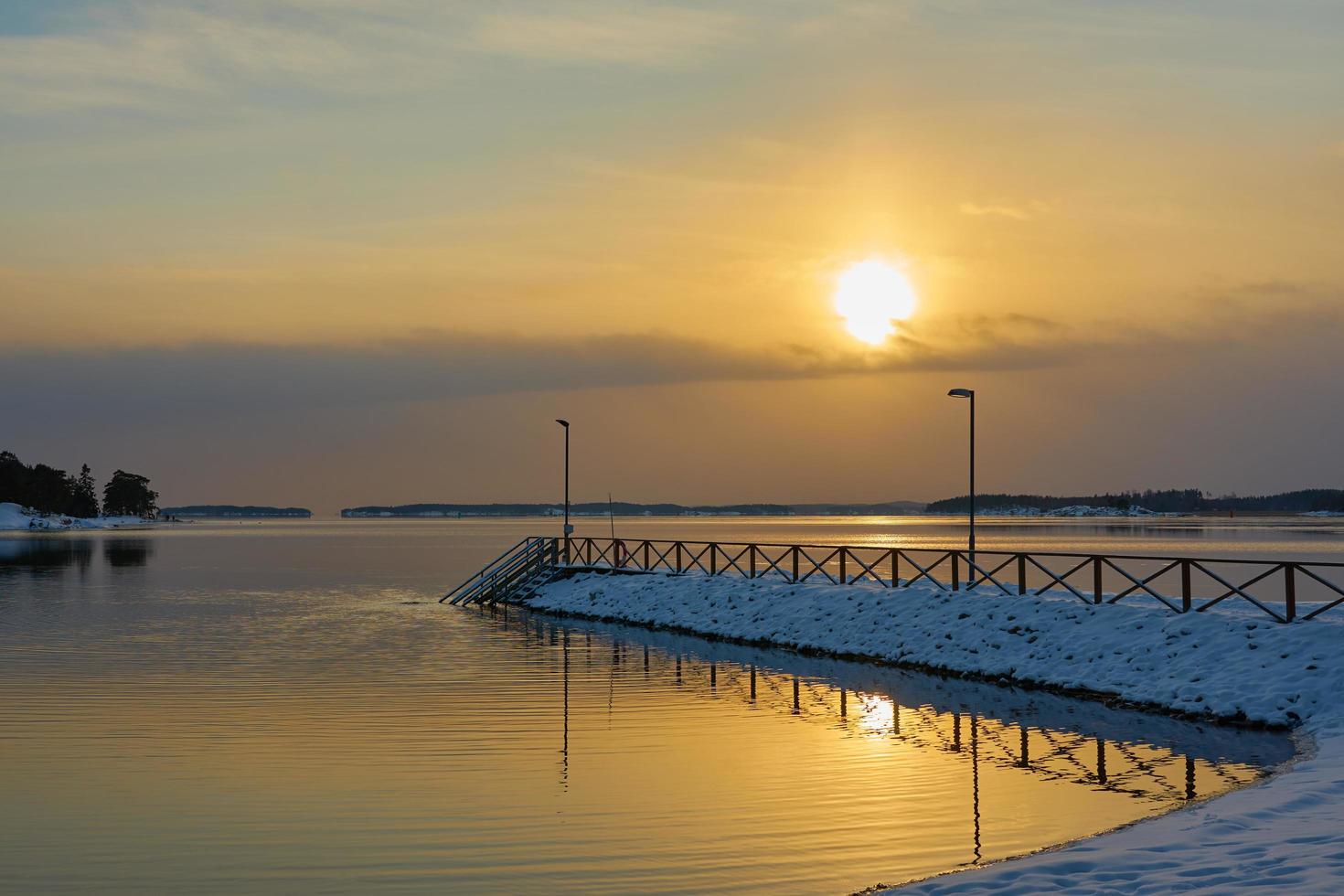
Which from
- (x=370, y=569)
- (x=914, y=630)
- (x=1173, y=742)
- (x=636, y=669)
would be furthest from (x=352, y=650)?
(x=370, y=569)

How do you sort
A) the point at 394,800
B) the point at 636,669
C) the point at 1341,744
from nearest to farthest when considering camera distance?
the point at 394,800, the point at 1341,744, the point at 636,669

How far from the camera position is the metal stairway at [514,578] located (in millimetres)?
54656

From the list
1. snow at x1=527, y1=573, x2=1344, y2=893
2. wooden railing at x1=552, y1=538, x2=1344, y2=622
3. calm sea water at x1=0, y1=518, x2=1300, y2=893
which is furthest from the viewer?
wooden railing at x1=552, y1=538, x2=1344, y2=622

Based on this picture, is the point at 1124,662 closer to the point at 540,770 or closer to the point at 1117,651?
the point at 1117,651

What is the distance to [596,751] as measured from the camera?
728 inches

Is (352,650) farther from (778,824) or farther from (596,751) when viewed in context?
(778,824)

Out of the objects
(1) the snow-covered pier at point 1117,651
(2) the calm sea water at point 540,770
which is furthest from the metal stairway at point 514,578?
(2) the calm sea water at point 540,770

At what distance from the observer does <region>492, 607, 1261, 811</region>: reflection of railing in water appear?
643 inches

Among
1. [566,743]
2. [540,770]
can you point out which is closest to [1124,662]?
[566,743]

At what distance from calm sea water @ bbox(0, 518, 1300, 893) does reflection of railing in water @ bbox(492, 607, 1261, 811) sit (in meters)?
0.08

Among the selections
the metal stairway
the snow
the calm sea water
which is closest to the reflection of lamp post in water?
the calm sea water

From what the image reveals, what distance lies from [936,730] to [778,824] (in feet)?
24.2

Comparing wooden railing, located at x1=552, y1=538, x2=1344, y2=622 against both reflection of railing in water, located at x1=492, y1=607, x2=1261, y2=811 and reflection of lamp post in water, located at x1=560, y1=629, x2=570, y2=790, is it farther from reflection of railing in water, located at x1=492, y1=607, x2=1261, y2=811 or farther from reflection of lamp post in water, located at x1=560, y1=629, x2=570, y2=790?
reflection of lamp post in water, located at x1=560, y1=629, x2=570, y2=790

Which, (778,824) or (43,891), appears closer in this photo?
(43,891)
